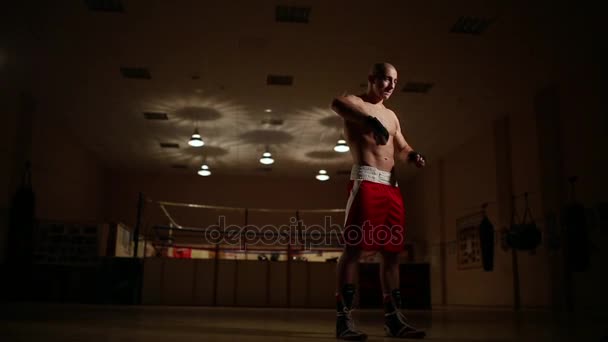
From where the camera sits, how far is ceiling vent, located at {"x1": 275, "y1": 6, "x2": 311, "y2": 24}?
260 inches

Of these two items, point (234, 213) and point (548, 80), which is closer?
point (548, 80)

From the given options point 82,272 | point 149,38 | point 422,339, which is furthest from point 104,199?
point 422,339

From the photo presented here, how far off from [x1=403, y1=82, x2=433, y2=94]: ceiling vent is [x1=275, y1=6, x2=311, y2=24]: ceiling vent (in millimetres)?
2734

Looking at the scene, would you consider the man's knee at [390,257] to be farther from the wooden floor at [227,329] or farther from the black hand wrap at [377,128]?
the black hand wrap at [377,128]

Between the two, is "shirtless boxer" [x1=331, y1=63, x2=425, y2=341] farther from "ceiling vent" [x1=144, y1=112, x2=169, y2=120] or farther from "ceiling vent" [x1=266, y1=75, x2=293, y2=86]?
"ceiling vent" [x1=144, y1=112, x2=169, y2=120]

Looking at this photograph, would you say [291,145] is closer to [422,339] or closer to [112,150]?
[112,150]

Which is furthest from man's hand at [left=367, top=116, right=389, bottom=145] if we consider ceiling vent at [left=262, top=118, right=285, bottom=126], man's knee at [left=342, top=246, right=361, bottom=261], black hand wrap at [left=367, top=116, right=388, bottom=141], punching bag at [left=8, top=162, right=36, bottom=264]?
ceiling vent at [left=262, top=118, right=285, bottom=126]

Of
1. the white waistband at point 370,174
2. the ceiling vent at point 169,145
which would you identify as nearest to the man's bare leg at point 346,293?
the white waistband at point 370,174

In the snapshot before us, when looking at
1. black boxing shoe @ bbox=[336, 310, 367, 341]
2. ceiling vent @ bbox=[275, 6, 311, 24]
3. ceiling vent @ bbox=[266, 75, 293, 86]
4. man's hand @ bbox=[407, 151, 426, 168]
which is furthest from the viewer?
ceiling vent @ bbox=[266, 75, 293, 86]

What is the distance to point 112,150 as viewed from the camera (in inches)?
538

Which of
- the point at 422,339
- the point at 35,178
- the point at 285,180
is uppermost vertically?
the point at 285,180

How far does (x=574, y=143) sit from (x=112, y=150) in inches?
420

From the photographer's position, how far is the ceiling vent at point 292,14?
660 cm

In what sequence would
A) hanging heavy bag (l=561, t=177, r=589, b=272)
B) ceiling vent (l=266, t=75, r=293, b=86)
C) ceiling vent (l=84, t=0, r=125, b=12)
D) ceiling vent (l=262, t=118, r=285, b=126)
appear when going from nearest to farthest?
ceiling vent (l=84, t=0, r=125, b=12) → hanging heavy bag (l=561, t=177, r=589, b=272) → ceiling vent (l=266, t=75, r=293, b=86) → ceiling vent (l=262, t=118, r=285, b=126)
